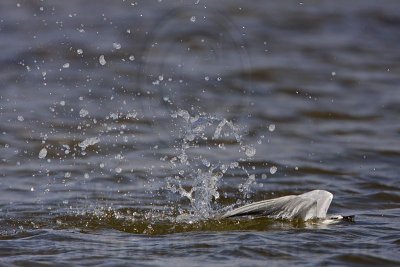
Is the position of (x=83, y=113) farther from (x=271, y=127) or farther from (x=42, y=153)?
(x=271, y=127)

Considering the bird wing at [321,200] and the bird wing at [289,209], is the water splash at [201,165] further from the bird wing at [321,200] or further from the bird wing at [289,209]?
the bird wing at [321,200]

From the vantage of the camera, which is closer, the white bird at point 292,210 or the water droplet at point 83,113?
the white bird at point 292,210

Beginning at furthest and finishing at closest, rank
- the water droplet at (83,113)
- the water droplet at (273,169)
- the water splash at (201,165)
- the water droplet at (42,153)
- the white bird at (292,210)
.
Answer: the water droplet at (83,113), the water droplet at (42,153), the water droplet at (273,169), the water splash at (201,165), the white bird at (292,210)

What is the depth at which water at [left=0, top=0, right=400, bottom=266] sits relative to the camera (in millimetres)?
4613

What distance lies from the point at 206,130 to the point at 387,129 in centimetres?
135

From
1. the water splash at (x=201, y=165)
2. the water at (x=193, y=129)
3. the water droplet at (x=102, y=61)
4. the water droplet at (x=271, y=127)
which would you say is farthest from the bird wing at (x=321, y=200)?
the water droplet at (x=102, y=61)

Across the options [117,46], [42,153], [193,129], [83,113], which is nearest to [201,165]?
[193,129]

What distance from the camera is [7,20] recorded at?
9.66m

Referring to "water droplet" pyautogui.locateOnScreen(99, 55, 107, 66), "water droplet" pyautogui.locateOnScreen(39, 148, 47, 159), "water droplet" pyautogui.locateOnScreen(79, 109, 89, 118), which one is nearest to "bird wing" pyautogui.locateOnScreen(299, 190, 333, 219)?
"water droplet" pyautogui.locateOnScreen(39, 148, 47, 159)

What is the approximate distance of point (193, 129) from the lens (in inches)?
272

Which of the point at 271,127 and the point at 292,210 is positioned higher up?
the point at 271,127

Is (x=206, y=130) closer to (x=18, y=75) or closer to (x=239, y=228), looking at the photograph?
(x=18, y=75)

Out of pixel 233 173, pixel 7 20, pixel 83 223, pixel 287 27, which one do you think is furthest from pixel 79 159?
pixel 287 27

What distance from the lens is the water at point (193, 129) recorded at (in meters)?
4.61
